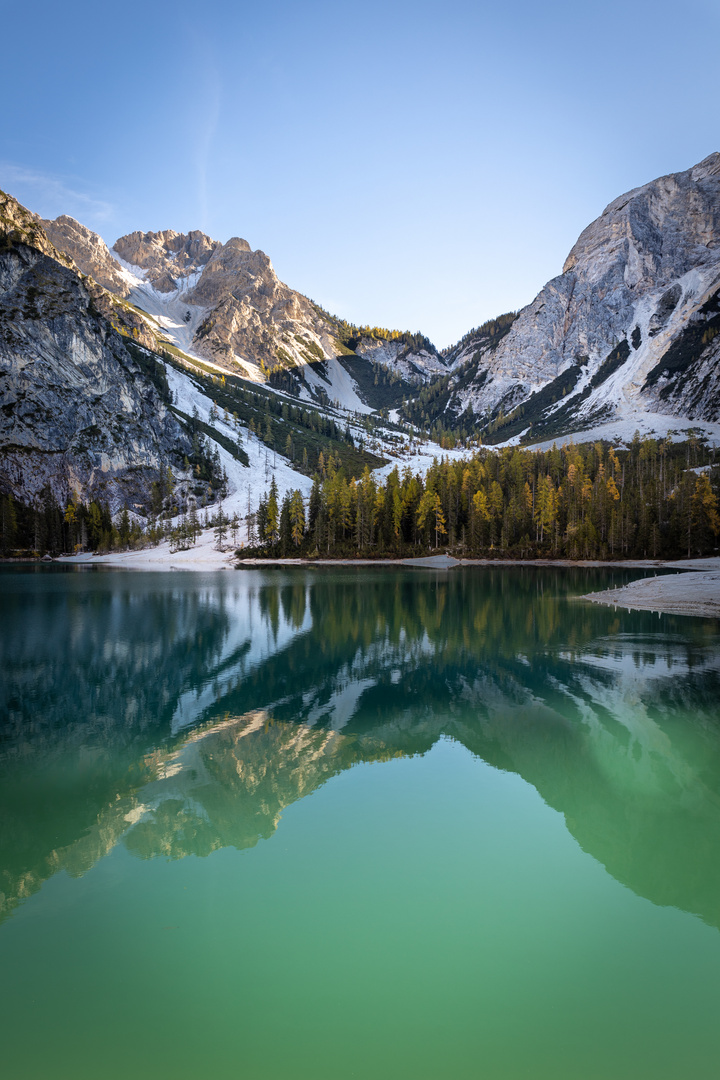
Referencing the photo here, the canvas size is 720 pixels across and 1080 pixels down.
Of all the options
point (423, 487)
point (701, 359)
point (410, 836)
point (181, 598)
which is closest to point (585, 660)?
point (410, 836)

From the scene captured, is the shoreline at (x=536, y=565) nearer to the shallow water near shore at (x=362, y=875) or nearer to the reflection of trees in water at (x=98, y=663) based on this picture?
the shallow water near shore at (x=362, y=875)

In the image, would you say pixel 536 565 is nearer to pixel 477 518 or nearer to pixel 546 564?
pixel 546 564

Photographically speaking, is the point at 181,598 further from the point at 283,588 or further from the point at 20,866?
the point at 20,866

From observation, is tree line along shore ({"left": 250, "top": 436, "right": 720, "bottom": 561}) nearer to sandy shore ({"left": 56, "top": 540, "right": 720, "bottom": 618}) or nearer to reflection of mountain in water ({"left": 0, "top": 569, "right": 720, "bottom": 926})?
sandy shore ({"left": 56, "top": 540, "right": 720, "bottom": 618})

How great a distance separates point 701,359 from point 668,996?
234 meters

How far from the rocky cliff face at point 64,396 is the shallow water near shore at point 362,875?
13126 cm

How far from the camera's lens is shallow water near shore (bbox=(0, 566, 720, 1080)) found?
5.64 m

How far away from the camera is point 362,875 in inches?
339

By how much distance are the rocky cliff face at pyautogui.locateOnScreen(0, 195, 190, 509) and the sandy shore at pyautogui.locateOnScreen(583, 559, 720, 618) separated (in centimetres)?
12826

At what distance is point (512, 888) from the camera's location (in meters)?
8.38

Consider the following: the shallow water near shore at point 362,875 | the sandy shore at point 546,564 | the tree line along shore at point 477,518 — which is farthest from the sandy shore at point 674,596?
the tree line along shore at point 477,518

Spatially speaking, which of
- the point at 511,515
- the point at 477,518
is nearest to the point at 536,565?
the point at 511,515

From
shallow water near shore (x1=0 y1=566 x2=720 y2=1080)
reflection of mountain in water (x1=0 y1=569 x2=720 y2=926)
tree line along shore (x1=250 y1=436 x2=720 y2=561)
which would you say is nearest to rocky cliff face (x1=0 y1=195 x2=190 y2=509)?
tree line along shore (x1=250 y1=436 x2=720 y2=561)

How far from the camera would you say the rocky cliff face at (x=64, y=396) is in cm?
13100
